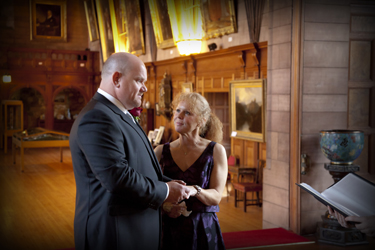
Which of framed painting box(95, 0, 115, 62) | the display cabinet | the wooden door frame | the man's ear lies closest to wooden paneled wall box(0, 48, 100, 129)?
the display cabinet

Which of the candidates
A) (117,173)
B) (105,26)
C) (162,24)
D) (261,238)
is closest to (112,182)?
(117,173)

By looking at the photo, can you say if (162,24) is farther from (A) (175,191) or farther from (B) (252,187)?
(A) (175,191)

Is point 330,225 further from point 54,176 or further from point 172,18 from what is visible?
point 54,176

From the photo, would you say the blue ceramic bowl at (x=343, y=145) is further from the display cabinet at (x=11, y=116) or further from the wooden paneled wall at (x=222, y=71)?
the display cabinet at (x=11, y=116)

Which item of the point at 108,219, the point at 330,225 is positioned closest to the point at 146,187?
the point at 108,219

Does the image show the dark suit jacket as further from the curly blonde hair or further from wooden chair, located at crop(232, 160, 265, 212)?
wooden chair, located at crop(232, 160, 265, 212)

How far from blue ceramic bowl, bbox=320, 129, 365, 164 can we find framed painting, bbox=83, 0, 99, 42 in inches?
554

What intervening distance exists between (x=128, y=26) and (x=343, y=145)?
9611 millimetres

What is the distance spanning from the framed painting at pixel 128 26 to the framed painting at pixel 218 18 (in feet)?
13.7

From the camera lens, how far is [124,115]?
7.00ft

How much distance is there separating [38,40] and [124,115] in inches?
693

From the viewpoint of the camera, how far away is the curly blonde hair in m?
2.76

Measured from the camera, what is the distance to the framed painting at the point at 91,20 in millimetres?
17281

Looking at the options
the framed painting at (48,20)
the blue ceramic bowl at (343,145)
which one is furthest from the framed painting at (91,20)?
the blue ceramic bowl at (343,145)
